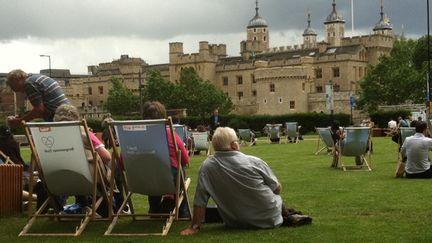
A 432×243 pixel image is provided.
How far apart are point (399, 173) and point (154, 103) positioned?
641cm

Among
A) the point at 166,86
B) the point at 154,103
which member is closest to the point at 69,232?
the point at 154,103

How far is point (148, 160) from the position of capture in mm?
7418

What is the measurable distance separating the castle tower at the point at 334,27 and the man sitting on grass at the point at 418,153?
415ft

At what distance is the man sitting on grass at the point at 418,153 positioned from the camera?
12.4 meters

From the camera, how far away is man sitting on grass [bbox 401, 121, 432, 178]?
12.4 metres

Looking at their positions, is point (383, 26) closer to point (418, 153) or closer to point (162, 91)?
point (162, 91)

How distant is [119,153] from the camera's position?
7.86m

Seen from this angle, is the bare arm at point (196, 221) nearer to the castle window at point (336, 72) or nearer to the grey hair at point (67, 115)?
the grey hair at point (67, 115)

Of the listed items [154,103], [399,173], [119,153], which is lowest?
[399,173]

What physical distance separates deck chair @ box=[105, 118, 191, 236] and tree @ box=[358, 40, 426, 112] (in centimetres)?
7513

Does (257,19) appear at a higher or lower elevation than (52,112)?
higher

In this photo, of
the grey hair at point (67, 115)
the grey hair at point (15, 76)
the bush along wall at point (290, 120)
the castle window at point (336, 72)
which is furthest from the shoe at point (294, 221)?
the castle window at point (336, 72)

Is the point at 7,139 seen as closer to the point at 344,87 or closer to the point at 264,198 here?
the point at 264,198

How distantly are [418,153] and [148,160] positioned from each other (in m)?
6.52
